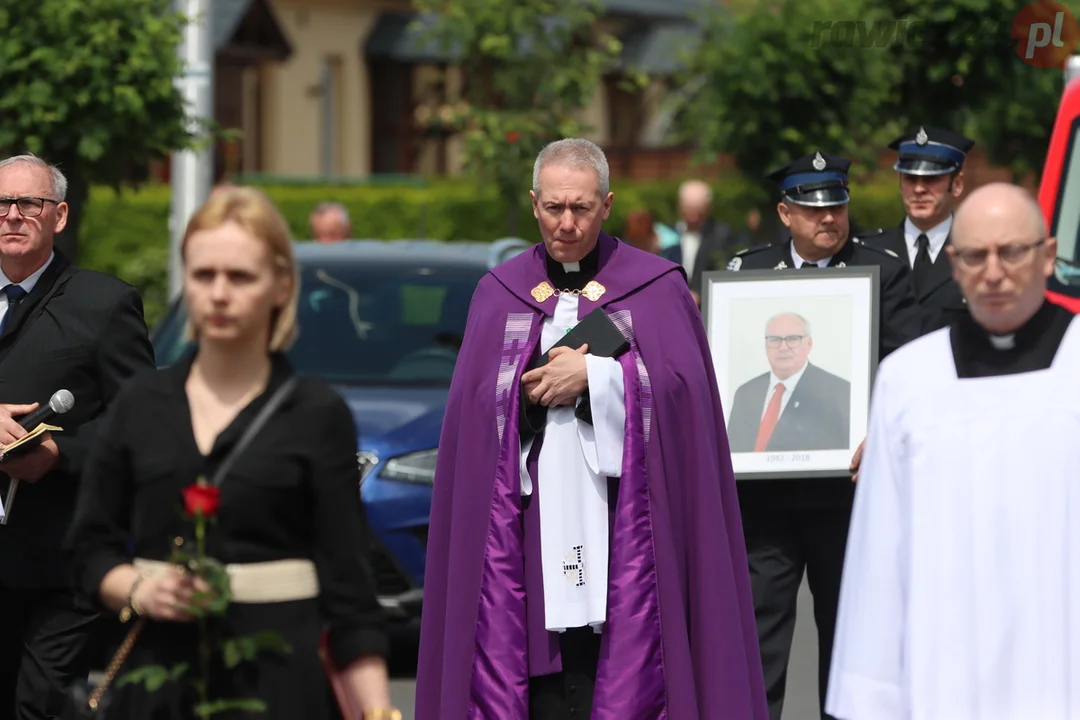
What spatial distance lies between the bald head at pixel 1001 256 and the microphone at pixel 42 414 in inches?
102

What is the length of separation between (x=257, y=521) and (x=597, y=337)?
2.14 m

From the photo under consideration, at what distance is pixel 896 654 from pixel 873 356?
2.55 meters

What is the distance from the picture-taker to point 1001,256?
4.48 meters

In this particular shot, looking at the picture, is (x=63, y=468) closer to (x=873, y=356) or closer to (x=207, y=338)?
(x=207, y=338)

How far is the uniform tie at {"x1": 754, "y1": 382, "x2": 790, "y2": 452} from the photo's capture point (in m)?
7.04

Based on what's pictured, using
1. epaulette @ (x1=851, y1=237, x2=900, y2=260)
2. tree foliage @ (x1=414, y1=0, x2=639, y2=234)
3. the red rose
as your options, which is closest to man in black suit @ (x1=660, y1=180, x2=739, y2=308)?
tree foliage @ (x1=414, y1=0, x2=639, y2=234)

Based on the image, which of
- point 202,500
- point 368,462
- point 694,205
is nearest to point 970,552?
point 202,500

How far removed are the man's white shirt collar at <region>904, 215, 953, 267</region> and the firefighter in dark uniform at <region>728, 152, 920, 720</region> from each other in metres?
0.23

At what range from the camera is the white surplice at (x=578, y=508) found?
19.6 feet

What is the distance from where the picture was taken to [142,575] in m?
4.11

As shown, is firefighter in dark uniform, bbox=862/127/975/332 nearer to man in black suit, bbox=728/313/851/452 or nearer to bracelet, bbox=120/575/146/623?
man in black suit, bbox=728/313/851/452

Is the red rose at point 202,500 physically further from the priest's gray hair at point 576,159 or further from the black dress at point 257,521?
the priest's gray hair at point 576,159

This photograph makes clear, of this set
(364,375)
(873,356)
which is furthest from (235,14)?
(873,356)

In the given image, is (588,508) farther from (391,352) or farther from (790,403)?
(391,352)
